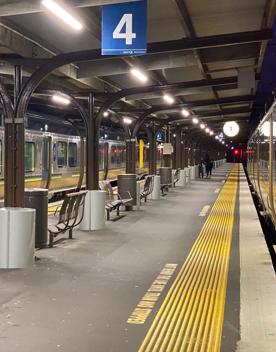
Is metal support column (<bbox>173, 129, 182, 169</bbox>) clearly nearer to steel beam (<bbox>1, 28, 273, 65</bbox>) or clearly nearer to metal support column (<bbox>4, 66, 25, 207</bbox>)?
steel beam (<bbox>1, 28, 273, 65</bbox>)

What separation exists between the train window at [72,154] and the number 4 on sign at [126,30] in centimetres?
1234

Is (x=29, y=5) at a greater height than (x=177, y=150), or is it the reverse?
(x=29, y=5)

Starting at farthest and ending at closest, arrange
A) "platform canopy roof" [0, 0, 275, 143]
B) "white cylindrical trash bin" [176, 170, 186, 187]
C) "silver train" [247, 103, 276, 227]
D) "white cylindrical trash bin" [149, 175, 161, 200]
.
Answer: "white cylindrical trash bin" [176, 170, 186, 187]
"white cylindrical trash bin" [149, 175, 161, 200]
"silver train" [247, 103, 276, 227]
"platform canopy roof" [0, 0, 275, 143]

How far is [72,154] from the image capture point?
19.4 meters

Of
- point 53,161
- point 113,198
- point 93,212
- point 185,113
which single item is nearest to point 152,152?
point 185,113

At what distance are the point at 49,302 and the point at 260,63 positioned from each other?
29.7ft

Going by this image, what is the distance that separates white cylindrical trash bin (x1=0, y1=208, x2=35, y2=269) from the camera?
266 inches

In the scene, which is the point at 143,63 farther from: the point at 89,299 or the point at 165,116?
the point at 165,116

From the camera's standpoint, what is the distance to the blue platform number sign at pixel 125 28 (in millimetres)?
6801

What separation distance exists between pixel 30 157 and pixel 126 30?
9143mm

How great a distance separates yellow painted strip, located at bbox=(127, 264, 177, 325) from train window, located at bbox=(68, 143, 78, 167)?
12723 mm

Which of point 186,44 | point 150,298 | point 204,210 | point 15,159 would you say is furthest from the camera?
point 204,210

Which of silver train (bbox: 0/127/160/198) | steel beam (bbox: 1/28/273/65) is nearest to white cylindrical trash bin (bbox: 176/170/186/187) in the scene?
silver train (bbox: 0/127/160/198)

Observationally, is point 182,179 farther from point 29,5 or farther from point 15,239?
point 29,5
